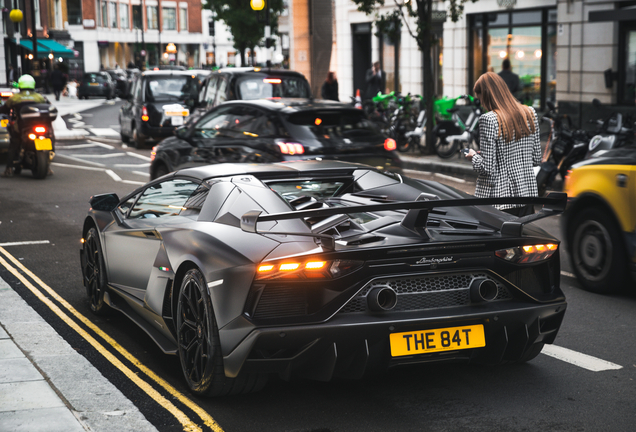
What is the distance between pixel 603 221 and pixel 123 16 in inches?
3249

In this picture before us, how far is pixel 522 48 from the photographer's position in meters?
22.5

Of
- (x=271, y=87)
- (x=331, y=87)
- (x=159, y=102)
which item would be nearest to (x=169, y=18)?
(x=331, y=87)

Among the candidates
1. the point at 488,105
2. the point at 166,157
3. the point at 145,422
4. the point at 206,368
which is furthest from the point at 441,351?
the point at 166,157

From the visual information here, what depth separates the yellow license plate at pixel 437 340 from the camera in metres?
4.26

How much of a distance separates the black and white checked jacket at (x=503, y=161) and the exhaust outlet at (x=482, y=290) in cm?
224

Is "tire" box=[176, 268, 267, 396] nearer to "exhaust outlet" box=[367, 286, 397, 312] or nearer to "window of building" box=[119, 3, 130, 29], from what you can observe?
"exhaust outlet" box=[367, 286, 397, 312]

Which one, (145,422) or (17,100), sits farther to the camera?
(17,100)

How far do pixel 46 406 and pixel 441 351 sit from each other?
2025mm

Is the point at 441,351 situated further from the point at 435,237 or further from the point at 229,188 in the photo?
the point at 229,188

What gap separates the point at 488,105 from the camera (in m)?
6.75

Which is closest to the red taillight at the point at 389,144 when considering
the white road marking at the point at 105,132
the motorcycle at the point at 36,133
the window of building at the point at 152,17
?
the motorcycle at the point at 36,133

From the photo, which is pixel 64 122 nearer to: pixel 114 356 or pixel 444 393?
pixel 114 356

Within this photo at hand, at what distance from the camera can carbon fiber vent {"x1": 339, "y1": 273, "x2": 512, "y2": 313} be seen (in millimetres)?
4250

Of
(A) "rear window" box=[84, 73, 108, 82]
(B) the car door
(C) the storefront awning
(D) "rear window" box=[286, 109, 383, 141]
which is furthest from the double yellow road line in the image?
(C) the storefront awning
